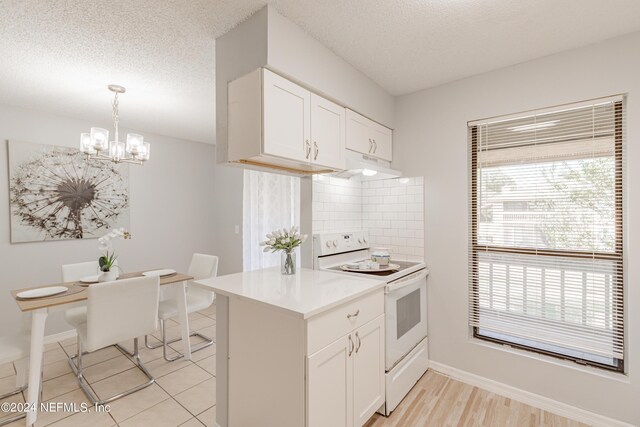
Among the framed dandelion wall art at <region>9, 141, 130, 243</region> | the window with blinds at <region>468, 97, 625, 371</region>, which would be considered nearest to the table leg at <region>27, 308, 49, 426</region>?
the framed dandelion wall art at <region>9, 141, 130, 243</region>

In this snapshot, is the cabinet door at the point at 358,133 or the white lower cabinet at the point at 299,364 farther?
the cabinet door at the point at 358,133

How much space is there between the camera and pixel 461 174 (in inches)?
94.4

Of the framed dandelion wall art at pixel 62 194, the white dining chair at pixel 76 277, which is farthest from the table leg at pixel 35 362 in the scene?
the framed dandelion wall art at pixel 62 194

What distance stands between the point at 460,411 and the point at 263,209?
110 inches

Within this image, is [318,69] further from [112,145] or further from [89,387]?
[89,387]

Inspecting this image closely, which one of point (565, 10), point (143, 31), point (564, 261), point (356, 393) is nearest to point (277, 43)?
point (143, 31)

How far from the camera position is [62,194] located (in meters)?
3.21

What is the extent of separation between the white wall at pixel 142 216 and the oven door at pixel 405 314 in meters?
3.16

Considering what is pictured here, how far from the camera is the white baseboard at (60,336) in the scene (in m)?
3.14

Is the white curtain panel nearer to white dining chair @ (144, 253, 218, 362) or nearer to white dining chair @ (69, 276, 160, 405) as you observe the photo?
white dining chair @ (144, 253, 218, 362)

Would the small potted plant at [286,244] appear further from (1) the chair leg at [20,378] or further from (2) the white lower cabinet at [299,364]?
(1) the chair leg at [20,378]

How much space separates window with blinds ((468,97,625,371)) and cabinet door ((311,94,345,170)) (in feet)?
3.75

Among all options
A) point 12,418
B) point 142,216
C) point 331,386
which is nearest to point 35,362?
point 12,418

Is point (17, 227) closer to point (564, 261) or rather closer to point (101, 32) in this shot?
point (101, 32)
